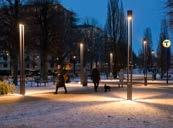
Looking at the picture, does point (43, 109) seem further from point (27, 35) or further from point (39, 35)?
point (39, 35)

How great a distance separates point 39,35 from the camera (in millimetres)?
56250

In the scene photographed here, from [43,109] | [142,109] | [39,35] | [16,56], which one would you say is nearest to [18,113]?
[43,109]

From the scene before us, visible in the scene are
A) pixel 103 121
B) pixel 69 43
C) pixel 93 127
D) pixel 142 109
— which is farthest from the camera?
pixel 69 43

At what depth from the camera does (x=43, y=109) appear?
70.7 ft

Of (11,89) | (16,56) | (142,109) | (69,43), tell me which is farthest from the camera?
(69,43)

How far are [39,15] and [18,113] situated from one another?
38.2 metres

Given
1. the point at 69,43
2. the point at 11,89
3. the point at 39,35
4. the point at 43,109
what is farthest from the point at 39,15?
the point at 43,109

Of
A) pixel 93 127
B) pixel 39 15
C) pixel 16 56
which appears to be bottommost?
pixel 93 127

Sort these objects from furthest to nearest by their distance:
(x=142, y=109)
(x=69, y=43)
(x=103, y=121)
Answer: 1. (x=69, y=43)
2. (x=142, y=109)
3. (x=103, y=121)

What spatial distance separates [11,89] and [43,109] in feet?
41.9

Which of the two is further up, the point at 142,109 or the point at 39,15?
the point at 39,15

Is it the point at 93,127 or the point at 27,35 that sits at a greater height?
the point at 27,35

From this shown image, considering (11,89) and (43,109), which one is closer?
(43,109)

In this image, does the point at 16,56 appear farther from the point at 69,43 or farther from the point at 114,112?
the point at 114,112
